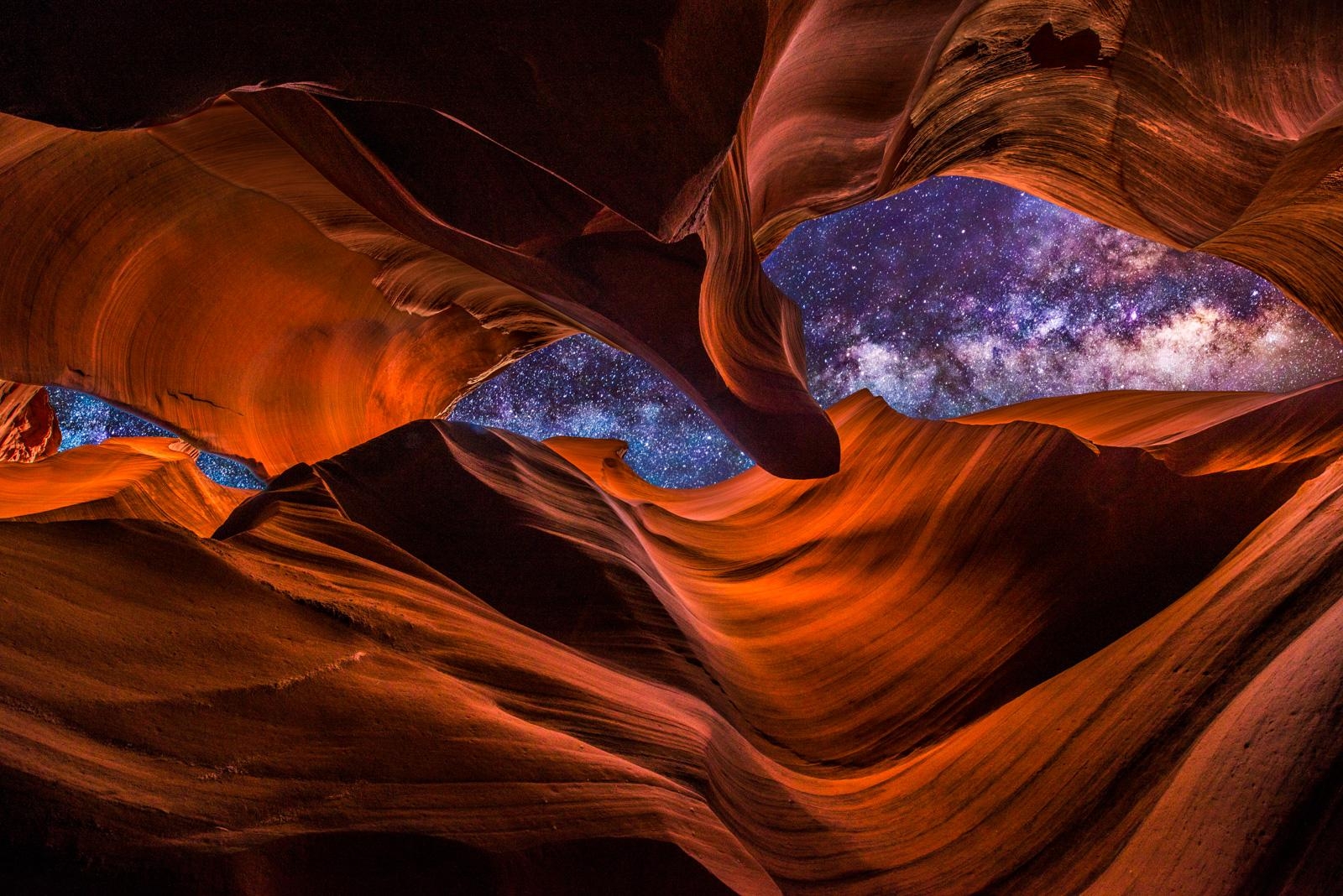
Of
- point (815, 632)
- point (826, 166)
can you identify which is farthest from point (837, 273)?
point (815, 632)

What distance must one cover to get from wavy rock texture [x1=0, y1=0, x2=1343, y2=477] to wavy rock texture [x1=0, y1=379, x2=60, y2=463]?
7.08 ft

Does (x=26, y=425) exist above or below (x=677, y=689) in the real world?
below

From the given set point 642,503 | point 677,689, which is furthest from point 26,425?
point 677,689

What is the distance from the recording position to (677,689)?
2463 millimetres

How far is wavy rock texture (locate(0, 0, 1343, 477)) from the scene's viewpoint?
7.48ft

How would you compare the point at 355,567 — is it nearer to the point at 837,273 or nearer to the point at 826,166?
the point at 826,166

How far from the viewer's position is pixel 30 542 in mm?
1852

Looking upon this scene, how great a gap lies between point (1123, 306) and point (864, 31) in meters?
4.27

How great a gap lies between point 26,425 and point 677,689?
8.03m

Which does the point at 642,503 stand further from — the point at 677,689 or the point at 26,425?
the point at 26,425

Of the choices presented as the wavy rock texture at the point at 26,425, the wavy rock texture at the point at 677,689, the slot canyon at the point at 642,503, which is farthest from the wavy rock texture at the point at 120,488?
the wavy rock texture at the point at 677,689

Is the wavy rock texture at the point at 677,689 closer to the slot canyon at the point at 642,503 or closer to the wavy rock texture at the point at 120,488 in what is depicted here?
the slot canyon at the point at 642,503

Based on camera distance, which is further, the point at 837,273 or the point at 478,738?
the point at 837,273

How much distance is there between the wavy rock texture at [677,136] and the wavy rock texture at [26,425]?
216 cm
